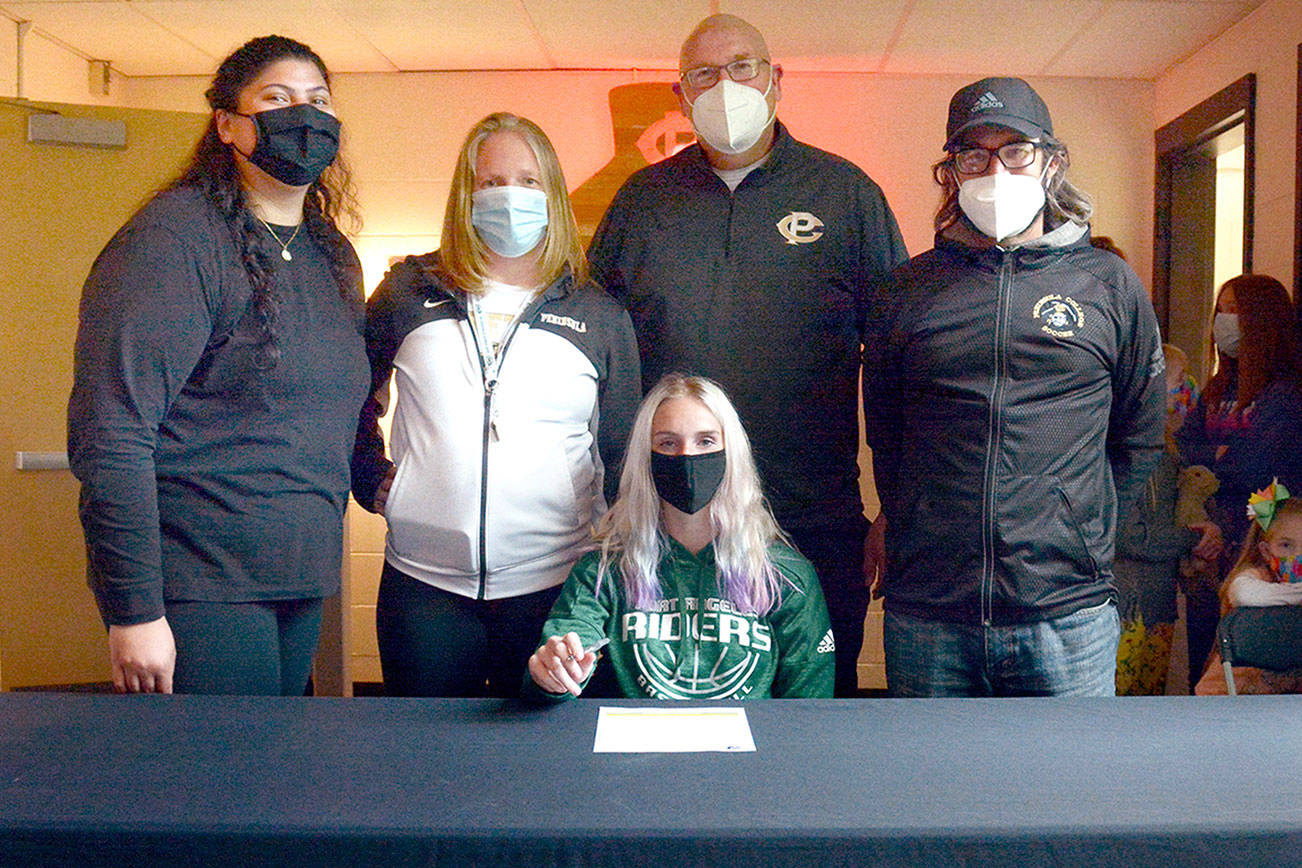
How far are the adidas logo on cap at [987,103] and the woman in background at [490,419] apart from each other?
698 mm

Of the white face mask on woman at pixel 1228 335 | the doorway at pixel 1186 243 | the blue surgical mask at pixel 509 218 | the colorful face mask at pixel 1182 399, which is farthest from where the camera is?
the doorway at pixel 1186 243

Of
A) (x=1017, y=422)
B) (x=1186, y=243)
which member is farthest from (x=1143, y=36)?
(x=1017, y=422)

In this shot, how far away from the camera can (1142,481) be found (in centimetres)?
166

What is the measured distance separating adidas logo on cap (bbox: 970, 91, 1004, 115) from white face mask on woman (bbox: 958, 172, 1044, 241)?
107mm

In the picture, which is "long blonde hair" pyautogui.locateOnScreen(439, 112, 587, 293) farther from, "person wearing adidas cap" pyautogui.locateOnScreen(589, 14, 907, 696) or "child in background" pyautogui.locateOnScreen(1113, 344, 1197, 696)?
"child in background" pyautogui.locateOnScreen(1113, 344, 1197, 696)

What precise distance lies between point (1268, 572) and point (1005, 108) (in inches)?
68.0

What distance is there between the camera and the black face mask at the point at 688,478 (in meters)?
1.54

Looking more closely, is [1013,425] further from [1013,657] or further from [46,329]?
[46,329]

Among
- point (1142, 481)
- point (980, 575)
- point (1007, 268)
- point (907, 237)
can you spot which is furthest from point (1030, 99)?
point (907, 237)

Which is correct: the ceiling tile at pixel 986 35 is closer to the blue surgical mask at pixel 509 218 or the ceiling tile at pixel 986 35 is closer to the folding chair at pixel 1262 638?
the folding chair at pixel 1262 638

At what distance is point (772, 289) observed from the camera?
183cm

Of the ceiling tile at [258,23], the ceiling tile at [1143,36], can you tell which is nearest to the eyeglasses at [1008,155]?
the ceiling tile at [1143,36]

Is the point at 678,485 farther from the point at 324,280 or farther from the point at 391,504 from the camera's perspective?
the point at 324,280

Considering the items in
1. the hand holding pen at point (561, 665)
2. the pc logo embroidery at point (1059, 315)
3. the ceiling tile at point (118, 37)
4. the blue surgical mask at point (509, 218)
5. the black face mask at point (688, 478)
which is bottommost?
the hand holding pen at point (561, 665)
